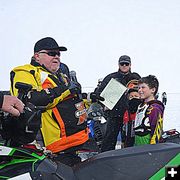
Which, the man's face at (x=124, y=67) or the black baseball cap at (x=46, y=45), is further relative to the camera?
the man's face at (x=124, y=67)

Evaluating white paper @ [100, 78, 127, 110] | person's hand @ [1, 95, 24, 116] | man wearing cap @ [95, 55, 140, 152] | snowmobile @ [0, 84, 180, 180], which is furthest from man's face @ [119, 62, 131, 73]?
person's hand @ [1, 95, 24, 116]

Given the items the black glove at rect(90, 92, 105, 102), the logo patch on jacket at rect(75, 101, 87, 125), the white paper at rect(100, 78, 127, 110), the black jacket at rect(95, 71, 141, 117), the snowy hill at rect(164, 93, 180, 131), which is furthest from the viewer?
the snowy hill at rect(164, 93, 180, 131)

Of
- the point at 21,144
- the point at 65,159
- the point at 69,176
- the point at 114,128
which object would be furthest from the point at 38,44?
the point at 114,128

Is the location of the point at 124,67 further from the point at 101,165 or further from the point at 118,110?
the point at 101,165

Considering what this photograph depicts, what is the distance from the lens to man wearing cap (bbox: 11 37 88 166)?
94.7 inches

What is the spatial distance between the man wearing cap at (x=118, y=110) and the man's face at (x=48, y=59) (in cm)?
204

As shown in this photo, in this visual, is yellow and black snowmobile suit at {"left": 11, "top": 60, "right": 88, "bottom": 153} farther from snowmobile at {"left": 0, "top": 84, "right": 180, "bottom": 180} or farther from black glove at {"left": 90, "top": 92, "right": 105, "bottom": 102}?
snowmobile at {"left": 0, "top": 84, "right": 180, "bottom": 180}

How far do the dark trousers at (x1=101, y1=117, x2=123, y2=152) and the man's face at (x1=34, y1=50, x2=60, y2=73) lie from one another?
7.61ft

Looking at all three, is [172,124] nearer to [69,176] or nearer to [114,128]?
[114,128]

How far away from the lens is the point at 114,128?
4855 millimetres

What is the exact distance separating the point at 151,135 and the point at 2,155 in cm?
220

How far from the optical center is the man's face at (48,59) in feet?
8.73

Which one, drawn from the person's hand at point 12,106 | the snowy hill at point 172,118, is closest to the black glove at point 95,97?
the person's hand at point 12,106

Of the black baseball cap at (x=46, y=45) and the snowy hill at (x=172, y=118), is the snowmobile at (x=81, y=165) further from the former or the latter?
the snowy hill at (x=172, y=118)
